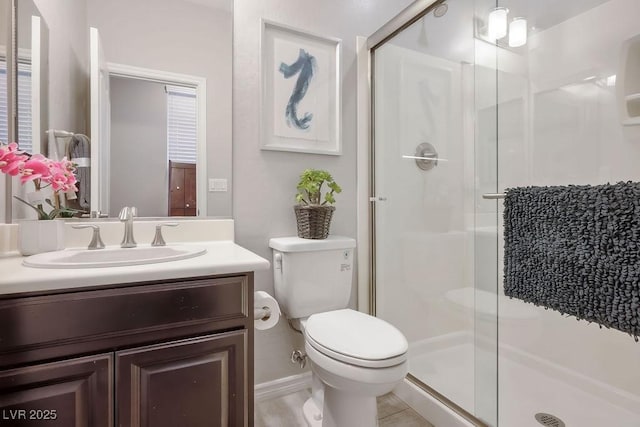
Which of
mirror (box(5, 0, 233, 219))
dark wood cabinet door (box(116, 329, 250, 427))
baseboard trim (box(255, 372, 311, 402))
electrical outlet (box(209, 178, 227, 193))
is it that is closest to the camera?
dark wood cabinet door (box(116, 329, 250, 427))

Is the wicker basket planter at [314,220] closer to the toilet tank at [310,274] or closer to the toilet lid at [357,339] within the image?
the toilet tank at [310,274]

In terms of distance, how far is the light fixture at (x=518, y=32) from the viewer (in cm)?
146

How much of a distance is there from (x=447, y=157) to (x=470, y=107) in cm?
24

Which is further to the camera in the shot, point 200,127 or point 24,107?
point 200,127

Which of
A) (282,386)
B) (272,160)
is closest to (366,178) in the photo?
(272,160)

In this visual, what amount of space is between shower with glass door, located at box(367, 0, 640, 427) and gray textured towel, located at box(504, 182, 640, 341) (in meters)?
0.50

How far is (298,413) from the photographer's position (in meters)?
1.51

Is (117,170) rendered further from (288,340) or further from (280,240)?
(288,340)

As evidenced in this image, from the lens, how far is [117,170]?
134cm

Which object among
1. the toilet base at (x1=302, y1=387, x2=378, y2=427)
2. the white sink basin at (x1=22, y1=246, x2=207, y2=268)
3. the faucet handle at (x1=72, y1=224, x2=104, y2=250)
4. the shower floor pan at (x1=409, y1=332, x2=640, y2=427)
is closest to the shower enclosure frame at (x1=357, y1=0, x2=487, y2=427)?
the shower floor pan at (x1=409, y1=332, x2=640, y2=427)

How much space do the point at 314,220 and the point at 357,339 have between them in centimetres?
59

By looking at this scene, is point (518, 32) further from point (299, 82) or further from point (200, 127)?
point (200, 127)

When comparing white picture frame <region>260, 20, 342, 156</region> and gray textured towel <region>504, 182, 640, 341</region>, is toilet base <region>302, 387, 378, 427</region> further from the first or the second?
white picture frame <region>260, 20, 342, 156</region>

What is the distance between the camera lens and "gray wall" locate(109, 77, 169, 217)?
133 cm
